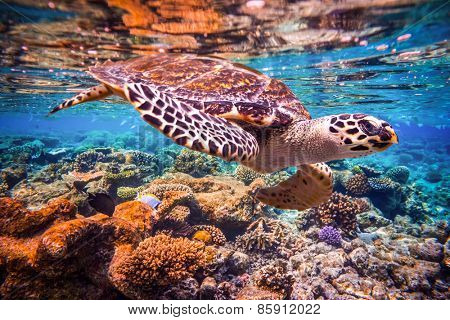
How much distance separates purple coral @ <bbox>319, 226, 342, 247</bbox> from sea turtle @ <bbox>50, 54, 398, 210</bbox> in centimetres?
159

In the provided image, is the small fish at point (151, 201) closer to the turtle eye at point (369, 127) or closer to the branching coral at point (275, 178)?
the turtle eye at point (369, 127)

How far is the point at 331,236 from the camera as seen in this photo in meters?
6.37

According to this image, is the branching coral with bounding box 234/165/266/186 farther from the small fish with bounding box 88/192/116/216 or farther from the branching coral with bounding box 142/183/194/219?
the small fish with bounding box 88/192/116/216

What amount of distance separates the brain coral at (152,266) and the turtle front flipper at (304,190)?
2129 mm

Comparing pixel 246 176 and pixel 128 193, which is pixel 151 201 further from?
pixel 246 176

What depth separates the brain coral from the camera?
11.9 feet

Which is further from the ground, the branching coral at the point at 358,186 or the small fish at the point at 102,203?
the small fish at the point at 102,203

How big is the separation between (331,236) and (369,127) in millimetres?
3943

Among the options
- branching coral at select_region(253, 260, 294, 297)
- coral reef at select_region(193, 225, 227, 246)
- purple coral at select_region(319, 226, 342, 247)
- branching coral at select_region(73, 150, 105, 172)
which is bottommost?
branching coral at select_region(73, 150, 105, 172)

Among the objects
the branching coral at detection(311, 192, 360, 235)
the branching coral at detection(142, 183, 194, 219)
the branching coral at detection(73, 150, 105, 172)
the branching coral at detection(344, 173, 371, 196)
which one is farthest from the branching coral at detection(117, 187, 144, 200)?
the branching coral at detection(344, 173, 371, 196)

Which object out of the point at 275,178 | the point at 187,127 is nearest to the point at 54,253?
the point at 187,127

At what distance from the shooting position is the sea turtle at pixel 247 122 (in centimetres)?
286

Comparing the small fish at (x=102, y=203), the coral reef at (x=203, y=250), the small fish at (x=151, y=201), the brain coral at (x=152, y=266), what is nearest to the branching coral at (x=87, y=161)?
the coral reef at (x=203, y=250)
